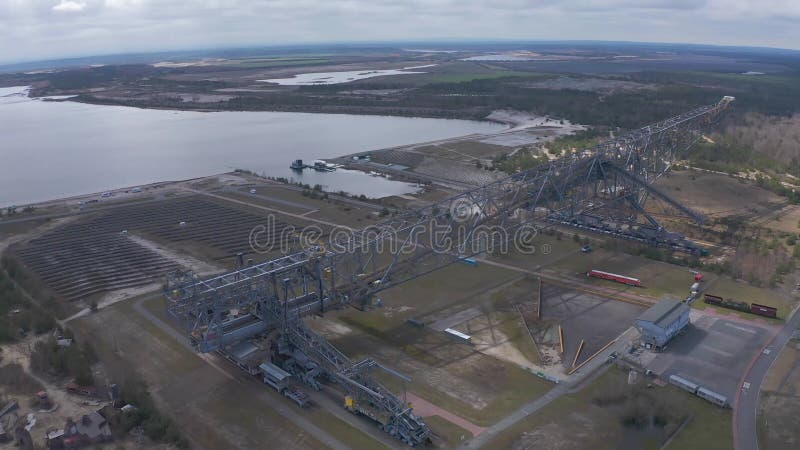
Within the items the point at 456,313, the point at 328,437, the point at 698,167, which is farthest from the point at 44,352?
the point at 698,167

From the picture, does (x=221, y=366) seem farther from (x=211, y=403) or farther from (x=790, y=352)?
(x=790, y=352)

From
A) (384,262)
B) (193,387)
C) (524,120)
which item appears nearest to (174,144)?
(384,262)

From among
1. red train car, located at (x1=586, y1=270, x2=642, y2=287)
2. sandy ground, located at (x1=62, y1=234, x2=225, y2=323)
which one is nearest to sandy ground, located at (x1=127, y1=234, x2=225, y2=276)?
sandy ground, located at (x1=62, y1=234, x2=225, y2=323)

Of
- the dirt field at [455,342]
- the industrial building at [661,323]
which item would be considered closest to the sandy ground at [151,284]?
the dirt field at [455,342]

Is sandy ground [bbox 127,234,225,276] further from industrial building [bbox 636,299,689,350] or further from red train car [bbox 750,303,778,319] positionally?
red train car [bbox 750,303,778,319]

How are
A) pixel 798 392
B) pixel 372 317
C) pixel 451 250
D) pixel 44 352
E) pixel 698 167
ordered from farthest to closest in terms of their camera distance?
pixel 698 167 < pixel 451 250 < pixel 372 317 < pixel 44 352 < pixel 798 392
